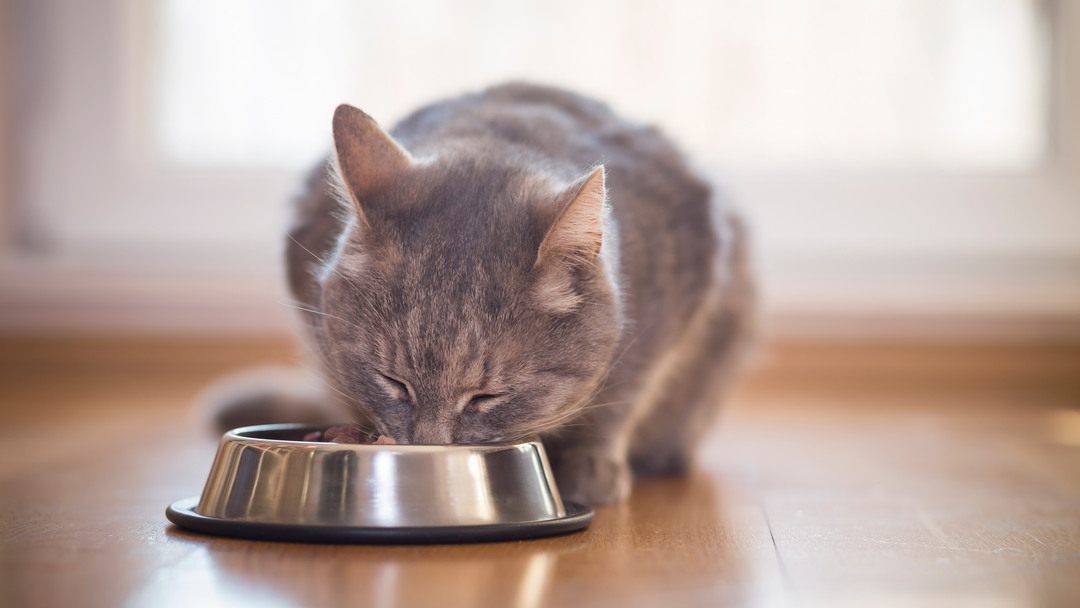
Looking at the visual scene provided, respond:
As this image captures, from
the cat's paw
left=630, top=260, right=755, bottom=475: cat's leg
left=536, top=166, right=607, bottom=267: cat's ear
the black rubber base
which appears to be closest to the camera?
the black rubber base

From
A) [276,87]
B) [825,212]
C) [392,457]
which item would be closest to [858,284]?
[825,212]

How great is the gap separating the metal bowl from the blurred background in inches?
77.6

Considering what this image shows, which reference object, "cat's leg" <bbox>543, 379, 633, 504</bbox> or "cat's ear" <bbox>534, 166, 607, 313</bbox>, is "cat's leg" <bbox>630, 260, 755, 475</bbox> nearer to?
"cat's leg" <bbox>543, 379, 633, 504</bbox>

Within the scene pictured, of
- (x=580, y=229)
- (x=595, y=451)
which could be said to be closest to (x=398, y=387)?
(x=580, y=229)

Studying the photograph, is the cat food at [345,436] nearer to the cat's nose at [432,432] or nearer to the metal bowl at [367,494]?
the cat's nose at [432,432]

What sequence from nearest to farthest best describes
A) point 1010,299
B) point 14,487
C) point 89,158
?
1. point 14,487
2. point 1010,299
3. point 89,158

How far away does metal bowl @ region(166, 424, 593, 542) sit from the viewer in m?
1.06

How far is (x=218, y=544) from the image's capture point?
1068 millimetres

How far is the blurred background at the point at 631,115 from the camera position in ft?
10.1

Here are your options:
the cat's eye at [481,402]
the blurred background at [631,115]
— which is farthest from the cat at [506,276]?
the blurred background at [631,115]

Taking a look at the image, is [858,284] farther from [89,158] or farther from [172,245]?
[89,158]

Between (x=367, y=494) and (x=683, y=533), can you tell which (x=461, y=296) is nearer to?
(x=367, y=494)

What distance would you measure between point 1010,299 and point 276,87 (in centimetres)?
240

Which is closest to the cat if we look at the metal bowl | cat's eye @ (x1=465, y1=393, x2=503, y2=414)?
cat's eye @ (x1=465, y1=393, x2=503, y2=414)
